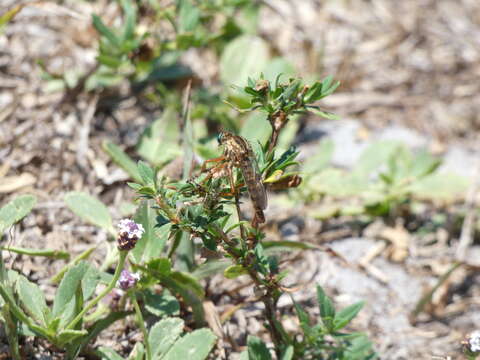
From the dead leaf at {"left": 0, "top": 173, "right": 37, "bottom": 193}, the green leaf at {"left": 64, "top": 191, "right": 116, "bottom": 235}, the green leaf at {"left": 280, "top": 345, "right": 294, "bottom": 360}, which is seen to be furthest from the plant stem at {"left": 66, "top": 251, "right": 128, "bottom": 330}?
the dead leaf at {"left": 0, "top": 173, "right": 37, "bottom": 193}

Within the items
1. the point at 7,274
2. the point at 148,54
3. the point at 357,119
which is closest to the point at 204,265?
the point at 7,274

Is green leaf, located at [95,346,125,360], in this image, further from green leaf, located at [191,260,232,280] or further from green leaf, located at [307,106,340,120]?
green leaf, located at [307,106,340,120]

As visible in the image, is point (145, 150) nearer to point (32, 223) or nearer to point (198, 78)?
point (32, 223)

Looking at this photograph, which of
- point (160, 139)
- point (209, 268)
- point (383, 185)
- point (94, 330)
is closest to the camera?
point (94, 330)

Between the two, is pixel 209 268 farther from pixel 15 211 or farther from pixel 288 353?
pixel 15 211

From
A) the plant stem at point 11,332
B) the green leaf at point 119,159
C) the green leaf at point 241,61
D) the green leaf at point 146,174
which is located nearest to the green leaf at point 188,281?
the green leaf at point 146,174

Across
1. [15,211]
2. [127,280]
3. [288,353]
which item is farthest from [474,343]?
[15,211]

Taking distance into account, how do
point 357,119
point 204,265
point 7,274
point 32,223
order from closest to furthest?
point 7,274
point 204,265
point 32,223
point 357,119
